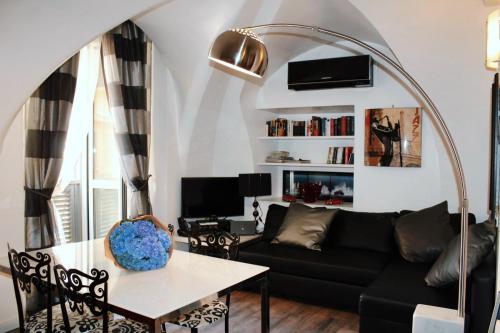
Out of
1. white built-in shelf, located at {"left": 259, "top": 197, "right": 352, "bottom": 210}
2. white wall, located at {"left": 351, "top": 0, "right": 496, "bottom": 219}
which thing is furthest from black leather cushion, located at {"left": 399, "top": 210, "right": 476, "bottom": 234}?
white built-in shelf, located at {"left": 259, "top": 197, "right": 352, "bottom": 210}

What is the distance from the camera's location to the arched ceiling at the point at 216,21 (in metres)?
4.03

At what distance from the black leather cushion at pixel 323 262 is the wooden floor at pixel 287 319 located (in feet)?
0.98

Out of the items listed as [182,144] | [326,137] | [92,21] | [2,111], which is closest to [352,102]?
[326,137]

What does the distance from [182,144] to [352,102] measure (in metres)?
1.93

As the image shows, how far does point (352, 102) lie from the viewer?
4.89 metres

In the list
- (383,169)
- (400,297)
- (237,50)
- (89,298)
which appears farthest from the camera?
(383,169)

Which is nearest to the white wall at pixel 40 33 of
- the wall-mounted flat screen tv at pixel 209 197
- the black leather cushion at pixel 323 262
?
the wall-mounted flat screen tv at pixel 209 197

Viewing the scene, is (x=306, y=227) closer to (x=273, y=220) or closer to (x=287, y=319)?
(x=273, y=220)

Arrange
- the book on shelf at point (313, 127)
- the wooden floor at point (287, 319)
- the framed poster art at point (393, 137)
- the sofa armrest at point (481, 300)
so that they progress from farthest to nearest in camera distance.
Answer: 1. the book on shelf at point (313, 127)
2. the framed poster art at point (393, 137)
3. the wooden floor at point (287, 319)
4. the sofa armrest at point (481, 300)

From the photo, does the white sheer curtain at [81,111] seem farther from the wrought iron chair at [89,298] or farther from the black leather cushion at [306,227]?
the black leather cushion at [306,227]

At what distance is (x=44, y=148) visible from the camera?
146 inches

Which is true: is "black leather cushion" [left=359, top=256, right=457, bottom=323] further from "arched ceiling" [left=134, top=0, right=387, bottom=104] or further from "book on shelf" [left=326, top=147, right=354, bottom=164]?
"arched ceiling" [left=134, top=0, right=387, bottom=104]

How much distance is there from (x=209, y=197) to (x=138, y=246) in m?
2.52

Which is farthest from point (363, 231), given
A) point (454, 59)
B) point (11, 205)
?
point (11, 205)
